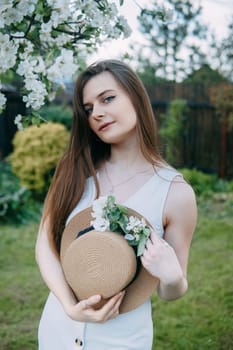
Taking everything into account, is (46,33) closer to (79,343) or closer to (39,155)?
(79,343)

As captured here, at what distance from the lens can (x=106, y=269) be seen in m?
1.40

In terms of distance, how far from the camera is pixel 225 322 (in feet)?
11.6

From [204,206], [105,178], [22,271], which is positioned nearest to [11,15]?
[105,178]

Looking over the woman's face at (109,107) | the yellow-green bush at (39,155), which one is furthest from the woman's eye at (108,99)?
the yellow-green bush at (39,155)

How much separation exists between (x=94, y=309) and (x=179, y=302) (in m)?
2.69

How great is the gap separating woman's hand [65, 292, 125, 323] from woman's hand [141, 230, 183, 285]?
0.40ft

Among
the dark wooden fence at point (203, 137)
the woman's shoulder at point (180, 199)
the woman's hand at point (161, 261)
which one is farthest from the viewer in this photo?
the dark wooden fence at point (203, 137)

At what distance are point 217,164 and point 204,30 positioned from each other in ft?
11.5

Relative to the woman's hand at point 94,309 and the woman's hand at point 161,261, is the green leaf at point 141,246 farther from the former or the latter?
the woman's hand at point 94,309

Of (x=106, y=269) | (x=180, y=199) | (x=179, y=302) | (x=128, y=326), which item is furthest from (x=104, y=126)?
(x=179, y=302)

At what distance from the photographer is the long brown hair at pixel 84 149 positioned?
5.31ft

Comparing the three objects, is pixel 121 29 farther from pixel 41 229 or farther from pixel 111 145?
pixel 41 229

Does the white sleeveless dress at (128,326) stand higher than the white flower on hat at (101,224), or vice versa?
the white flower on hat at (101,224)

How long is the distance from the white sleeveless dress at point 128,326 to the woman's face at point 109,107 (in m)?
0.17
